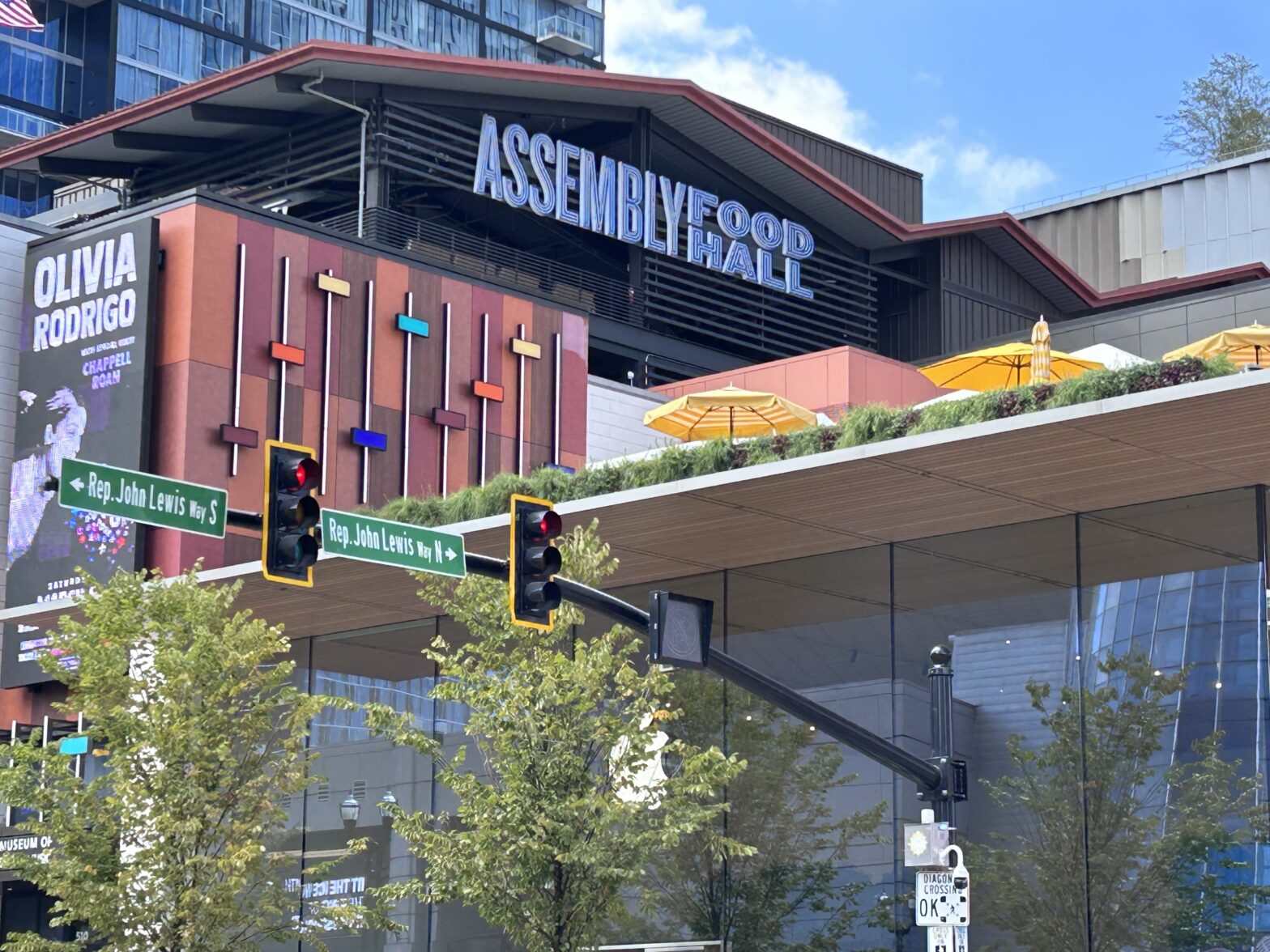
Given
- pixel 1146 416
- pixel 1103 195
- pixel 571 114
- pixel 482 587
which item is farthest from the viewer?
pixel 1103 195

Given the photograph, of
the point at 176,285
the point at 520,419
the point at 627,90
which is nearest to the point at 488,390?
the point at 520,419

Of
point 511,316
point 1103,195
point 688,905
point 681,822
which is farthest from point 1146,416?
point 1103,195

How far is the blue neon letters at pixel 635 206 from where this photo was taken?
156 feet

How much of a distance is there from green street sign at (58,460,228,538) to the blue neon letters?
29.8 m

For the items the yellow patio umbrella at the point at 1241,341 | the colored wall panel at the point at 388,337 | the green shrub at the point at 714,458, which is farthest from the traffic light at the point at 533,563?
the colored wall panel at the point at 388,337

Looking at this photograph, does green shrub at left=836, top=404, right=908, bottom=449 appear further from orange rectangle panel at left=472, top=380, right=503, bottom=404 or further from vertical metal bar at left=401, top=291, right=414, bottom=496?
orange rectangle panel at left=472, top=380, right=503, bottom=404

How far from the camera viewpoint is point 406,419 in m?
39.3

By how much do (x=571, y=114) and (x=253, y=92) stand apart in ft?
25.4

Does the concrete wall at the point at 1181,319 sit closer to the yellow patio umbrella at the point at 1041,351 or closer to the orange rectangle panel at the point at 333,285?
the orange rectangle panel at the point at 333,285

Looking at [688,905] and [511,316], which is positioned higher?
[511,316]

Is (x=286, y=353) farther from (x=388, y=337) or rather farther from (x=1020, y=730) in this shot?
(x=1020, y=730)

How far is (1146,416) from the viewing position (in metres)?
21.1

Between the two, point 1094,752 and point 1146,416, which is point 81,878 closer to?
point 1094,752

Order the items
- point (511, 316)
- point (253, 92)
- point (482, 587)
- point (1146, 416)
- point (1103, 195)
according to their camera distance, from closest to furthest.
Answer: point (1146, 416) < point (482, 587) < point (511, 316) < point (253, 92) < point (1103, 195)
